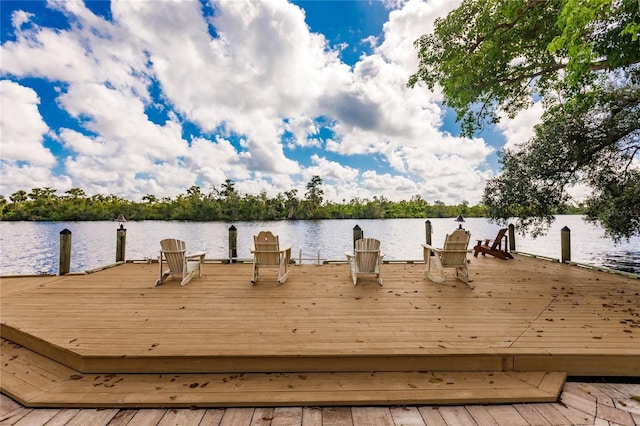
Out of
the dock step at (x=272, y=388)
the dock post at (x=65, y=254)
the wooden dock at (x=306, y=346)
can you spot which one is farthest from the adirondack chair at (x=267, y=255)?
the dock post at (x=65, y=254)

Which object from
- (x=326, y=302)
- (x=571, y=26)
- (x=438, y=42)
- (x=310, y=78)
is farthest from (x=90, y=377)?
(x=310, y=78)

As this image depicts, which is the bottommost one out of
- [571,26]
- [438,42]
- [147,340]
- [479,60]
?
[147,340]

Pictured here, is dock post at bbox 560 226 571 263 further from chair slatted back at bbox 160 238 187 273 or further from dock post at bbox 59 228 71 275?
dock post at bbox 59 228 71 275

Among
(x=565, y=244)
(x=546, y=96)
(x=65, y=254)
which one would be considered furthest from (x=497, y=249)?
(x=65, y=254)

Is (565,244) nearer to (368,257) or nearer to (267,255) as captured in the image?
(368,257)

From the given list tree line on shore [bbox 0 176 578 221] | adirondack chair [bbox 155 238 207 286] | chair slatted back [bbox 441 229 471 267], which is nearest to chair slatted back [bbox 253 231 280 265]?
adirondack chair [bbox 155 238 207 286]

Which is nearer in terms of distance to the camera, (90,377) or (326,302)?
(90,377)

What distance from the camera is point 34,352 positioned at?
9.95ft

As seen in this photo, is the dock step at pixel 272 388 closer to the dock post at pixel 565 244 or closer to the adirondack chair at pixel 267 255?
the adirondack chair at pixel 267 255

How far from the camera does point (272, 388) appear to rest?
2.33 metres

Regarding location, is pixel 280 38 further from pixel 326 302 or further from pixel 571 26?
pixel 326 302

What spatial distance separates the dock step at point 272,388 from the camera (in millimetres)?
2158

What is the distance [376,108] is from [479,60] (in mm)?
6955

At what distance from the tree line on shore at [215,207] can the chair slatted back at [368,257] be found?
138 feet
